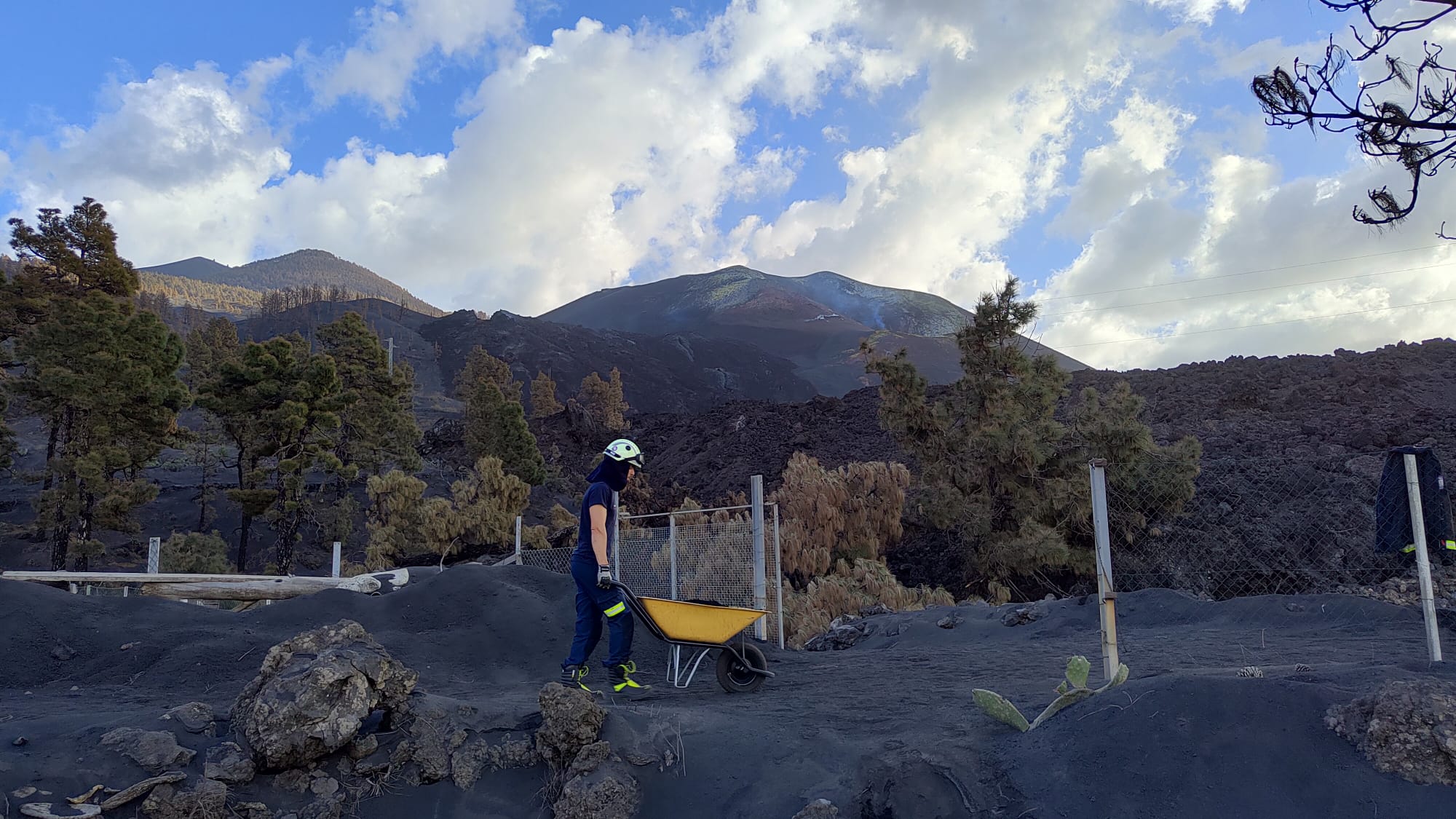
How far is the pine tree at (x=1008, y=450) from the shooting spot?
1355cm

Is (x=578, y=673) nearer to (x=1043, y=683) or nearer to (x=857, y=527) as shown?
(x=1043, y=683)

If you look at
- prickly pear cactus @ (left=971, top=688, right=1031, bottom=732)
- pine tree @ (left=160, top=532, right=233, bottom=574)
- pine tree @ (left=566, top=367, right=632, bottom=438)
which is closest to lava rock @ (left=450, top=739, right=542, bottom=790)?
prickly pear cactus @ (left=971, top=688, right=1031, bottom=732)

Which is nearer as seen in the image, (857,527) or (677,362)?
(857,527)

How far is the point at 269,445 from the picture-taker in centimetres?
2211

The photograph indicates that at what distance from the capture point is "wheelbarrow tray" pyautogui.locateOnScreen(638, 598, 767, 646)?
5.75 meters

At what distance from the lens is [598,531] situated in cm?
600

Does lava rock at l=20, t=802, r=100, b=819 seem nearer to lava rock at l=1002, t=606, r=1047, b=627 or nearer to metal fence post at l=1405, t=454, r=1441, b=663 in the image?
metal fence post at l=1405, t=454, r=1441, b=663

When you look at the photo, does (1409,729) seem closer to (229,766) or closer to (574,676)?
(574,676)

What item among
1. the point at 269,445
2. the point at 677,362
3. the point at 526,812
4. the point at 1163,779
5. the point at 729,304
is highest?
the point at 729,304

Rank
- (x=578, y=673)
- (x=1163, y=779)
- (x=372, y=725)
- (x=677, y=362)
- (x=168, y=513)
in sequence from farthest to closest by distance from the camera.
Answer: (x=677, y=362) < (x=168, y=513) < (x=578, y=673) < (x=372, y=725) < (x=1163, y=779)

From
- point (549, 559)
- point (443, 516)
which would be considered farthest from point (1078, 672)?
point (443, 516)

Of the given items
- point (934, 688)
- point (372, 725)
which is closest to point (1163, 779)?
point (934, 688)

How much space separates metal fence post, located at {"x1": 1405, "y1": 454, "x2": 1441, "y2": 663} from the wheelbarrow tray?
4.44 meters

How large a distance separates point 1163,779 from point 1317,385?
102 ft
